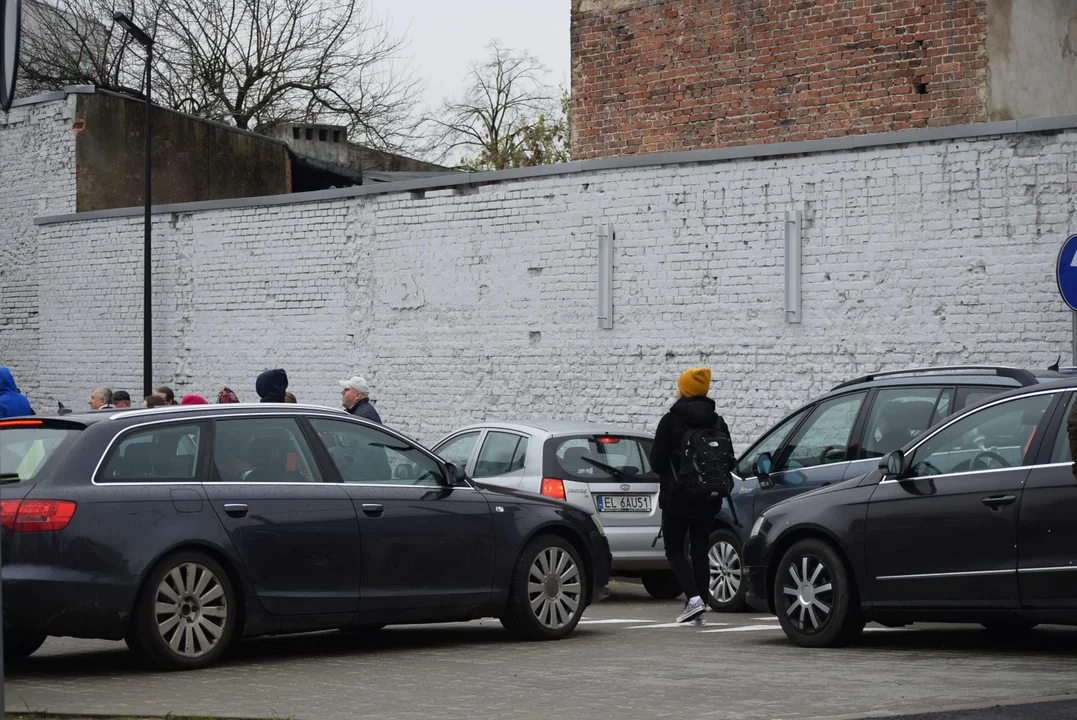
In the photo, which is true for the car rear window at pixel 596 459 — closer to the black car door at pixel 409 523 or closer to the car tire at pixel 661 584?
the car tire at pixel 661 584

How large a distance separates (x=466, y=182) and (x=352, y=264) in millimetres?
2185

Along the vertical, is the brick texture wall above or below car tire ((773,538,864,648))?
above

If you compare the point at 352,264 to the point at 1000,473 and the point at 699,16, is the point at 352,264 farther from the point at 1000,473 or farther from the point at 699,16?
the point at 1000,473

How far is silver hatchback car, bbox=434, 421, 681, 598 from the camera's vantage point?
→ 12.9 metres

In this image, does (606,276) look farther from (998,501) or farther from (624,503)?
(998,501)

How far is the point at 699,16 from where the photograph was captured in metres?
23.1

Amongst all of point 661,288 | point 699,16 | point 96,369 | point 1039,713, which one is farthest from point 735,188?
point 96,369

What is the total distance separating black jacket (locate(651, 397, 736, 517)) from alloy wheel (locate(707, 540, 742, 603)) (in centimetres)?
104

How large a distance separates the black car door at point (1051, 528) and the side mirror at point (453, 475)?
11.3 ft

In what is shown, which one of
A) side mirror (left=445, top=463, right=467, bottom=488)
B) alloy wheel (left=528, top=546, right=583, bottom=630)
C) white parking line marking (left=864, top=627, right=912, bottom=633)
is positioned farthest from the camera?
white parking line marking (left=864, top=627, right=912, bottom=633)

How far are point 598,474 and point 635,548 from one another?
67 cm

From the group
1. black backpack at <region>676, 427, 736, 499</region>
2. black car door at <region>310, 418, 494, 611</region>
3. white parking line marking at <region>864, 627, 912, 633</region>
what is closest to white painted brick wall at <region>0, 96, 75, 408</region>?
black backpack at <region>676, 427, 736, 499</region>

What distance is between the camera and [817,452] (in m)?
11.7

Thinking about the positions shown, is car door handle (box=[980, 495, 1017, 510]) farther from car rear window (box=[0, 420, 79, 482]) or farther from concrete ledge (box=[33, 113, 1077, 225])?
concrete ledge (box=[33, 113, 1077, 225])
